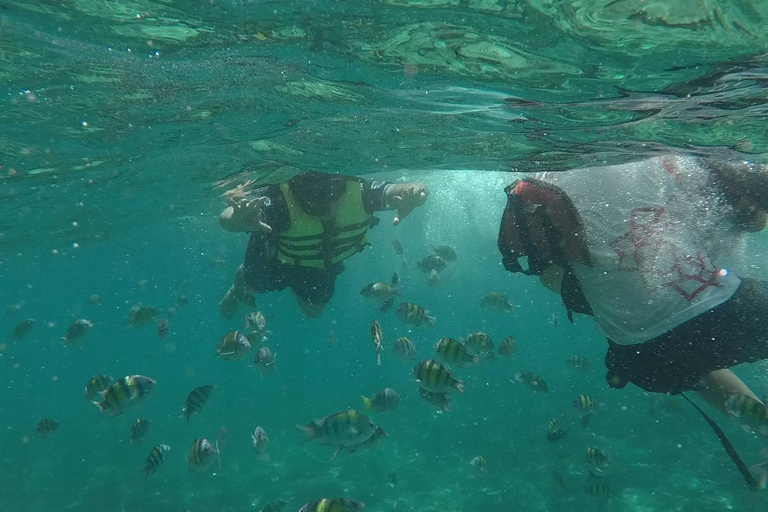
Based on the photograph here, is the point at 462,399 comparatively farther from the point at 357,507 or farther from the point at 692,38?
the point at 692,38

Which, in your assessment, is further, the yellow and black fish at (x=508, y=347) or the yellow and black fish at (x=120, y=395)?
the yellow and black fish at (x=508, y=347)

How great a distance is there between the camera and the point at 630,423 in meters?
19.5

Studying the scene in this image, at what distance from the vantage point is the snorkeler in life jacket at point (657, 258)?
4.36m

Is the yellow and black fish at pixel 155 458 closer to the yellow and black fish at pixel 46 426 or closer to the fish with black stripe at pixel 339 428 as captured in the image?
the fish with black stripe at pixel 339 428

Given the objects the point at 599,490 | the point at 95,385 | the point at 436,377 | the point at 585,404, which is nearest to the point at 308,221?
the point at 436,377

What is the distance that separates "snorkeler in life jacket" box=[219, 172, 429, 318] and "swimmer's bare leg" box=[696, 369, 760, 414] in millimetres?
6084

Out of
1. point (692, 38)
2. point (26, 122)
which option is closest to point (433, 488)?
point (692, 38)

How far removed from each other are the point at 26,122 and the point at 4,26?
16.0ft

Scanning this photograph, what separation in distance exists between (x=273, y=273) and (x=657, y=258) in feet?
30.5

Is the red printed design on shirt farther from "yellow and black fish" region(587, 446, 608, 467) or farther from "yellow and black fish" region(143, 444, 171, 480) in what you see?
A: "yellow and black fish" region(143, 444, 171, 480)

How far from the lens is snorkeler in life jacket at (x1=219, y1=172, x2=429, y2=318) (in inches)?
405

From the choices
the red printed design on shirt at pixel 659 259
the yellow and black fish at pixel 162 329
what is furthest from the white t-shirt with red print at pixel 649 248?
the yellow and black fish at pixel 162 329

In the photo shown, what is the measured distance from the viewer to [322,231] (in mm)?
10867

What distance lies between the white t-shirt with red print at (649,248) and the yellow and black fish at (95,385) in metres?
8.43
